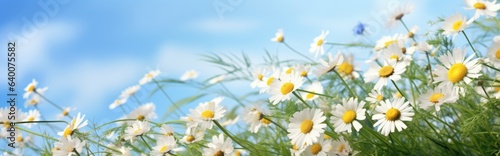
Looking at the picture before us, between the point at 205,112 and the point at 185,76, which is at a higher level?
the point at 185,76

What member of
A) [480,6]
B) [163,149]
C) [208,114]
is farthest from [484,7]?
[163,149]

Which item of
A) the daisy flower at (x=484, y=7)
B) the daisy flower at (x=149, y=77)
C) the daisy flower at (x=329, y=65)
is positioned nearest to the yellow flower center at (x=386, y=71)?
the daisy flower at (x=329, y=65)

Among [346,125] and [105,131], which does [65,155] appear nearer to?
[105,131]

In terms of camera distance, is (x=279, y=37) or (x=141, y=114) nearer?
(x=141, y=114)

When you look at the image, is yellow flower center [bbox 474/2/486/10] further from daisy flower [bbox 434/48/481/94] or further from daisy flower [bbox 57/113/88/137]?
daisy flower [bbox 57/113/88/137]

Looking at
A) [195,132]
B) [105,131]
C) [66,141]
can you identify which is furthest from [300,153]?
[105,131]

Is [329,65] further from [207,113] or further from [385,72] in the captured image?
[207,113]
